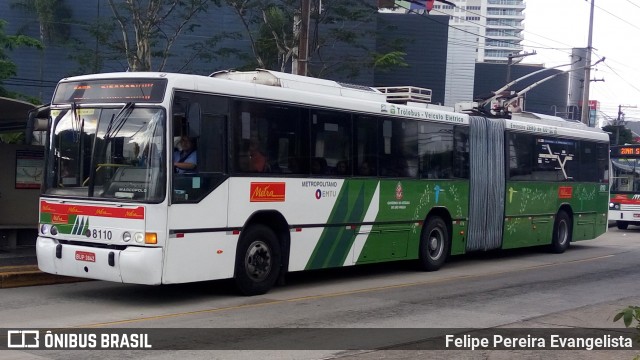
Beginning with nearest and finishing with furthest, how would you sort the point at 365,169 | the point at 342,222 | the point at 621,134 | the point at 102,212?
the point at 102,212 → the point at 342,222 → the point at 365,169 → the point at 621,134

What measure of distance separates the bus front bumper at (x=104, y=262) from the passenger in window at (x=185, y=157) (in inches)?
45.4

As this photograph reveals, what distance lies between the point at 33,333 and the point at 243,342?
2319mm

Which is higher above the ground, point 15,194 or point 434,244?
point 15,194

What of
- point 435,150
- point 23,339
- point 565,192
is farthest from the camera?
point 565,192

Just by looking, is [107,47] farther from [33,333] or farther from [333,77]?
[33,333]

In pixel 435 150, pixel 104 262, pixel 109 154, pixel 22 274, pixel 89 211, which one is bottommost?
pixel 22 274

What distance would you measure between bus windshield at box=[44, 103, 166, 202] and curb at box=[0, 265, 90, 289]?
1612 millimetres

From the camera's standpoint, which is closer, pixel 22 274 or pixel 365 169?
pixel 22 274

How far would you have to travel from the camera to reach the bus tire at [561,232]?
20.8 meters

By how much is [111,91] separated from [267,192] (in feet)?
8.91

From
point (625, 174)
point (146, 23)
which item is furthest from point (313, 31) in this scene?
point (625, 174)

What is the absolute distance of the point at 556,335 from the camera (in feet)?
33.3

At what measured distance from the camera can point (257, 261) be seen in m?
12.1

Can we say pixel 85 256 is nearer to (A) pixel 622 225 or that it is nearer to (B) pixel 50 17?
(A) pixel 622 225
